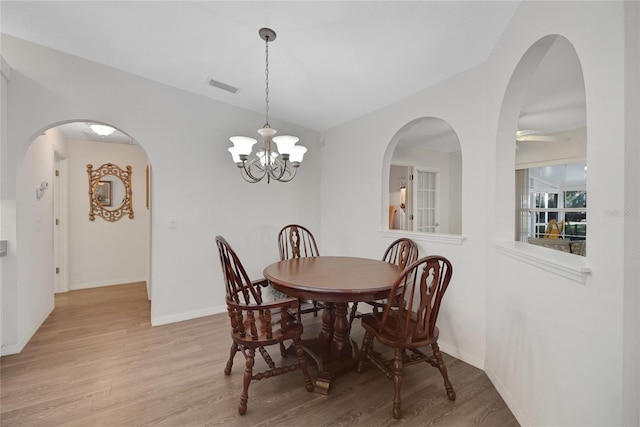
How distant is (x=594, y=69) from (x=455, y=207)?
190 inches

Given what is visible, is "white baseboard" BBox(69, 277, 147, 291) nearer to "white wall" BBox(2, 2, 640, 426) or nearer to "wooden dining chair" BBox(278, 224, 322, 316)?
"white wall" BBox(2, 2, 640, 426)

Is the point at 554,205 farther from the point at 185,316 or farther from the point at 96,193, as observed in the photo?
the point at 96,193

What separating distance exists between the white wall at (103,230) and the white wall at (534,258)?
164 inches

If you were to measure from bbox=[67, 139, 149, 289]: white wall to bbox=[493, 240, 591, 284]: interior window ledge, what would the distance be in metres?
4.85

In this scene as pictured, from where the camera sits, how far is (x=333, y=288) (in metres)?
1.70

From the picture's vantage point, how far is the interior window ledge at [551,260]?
114 centimetres

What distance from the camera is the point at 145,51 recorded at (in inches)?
97.2

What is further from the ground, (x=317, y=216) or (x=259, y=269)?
(x=317, y=216)

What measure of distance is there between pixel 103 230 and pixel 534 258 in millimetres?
5708

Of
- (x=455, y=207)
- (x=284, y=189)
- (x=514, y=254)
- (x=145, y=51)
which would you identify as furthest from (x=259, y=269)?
(x=455, y=207)

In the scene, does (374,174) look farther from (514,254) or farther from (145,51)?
(145,51)

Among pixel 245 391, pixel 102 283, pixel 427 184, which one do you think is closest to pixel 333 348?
pixel 245 391

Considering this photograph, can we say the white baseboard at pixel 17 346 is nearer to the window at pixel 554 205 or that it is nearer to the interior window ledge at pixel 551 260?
the interior window ledge at pixel 551 260

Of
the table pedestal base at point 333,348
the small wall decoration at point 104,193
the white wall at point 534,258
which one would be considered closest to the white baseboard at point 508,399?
the white wall at point 534,258
